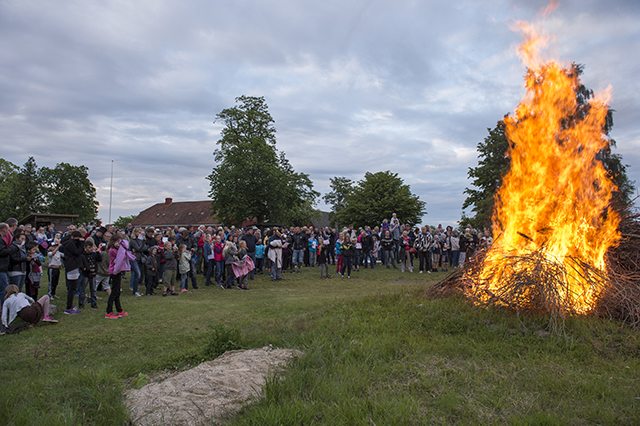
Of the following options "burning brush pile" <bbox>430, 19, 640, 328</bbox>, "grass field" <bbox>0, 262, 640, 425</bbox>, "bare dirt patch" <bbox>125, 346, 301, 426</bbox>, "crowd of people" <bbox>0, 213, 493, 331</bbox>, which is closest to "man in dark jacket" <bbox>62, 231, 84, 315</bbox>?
"crowd of people" <bbox>0, 213, 493, 331</bbox>

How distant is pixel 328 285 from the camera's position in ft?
45.5

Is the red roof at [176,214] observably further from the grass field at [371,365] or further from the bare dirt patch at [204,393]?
the bare dirt patch at [204,393]

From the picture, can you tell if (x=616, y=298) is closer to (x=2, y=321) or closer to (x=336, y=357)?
(x=336, y=357)

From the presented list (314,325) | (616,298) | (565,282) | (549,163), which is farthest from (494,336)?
(549,163)

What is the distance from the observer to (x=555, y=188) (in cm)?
758

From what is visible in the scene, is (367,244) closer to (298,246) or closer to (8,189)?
(298,246)

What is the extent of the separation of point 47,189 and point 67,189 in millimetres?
2791

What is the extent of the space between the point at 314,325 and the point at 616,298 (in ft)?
16.6

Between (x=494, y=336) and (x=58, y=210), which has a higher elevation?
(x=58, y=210)

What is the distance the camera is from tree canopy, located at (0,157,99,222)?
5809cm

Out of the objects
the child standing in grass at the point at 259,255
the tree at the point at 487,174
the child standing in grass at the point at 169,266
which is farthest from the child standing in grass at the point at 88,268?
the tree at the point at 487,174

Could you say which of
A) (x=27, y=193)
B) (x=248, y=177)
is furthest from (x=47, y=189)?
(x=248, y=177)

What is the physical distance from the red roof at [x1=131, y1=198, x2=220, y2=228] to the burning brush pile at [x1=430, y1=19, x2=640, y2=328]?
70.3m

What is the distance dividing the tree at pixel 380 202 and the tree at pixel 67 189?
4087 cm
